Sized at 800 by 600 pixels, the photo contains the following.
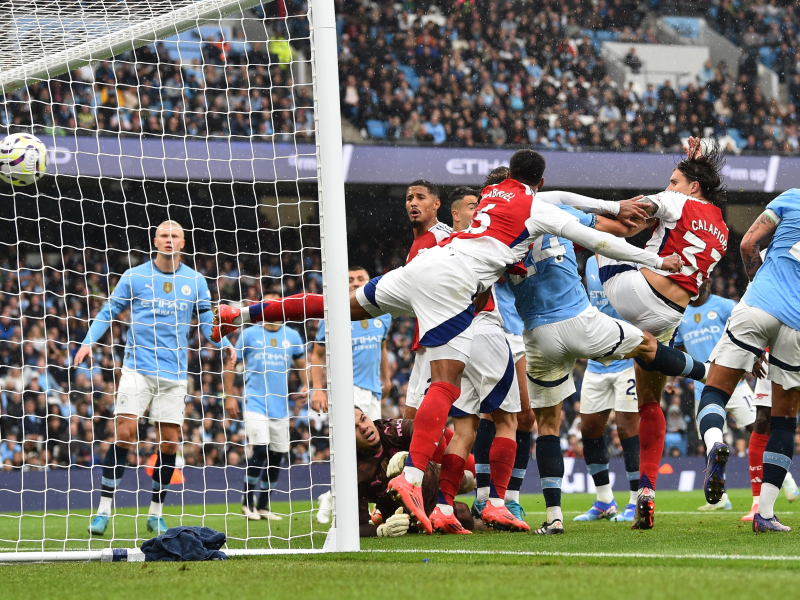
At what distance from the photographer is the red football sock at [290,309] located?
5266mm

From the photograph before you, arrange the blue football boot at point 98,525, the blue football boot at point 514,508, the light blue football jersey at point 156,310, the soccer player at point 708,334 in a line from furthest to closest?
the soccer player at point 708,334, the light blue football jersey at point 156,310, the blue football boot at point 98,525, the blue football boot at point 514,508

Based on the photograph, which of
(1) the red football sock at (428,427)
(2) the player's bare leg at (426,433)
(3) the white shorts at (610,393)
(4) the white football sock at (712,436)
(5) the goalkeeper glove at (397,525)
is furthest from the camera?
(3) the white shorts at (610,393)

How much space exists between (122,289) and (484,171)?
11.1 meters

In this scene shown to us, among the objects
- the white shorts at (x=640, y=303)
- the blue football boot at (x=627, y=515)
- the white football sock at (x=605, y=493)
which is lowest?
the blue football boot at (x=627, y=515)

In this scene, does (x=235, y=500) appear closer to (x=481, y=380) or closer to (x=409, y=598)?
(x=481, y=380)

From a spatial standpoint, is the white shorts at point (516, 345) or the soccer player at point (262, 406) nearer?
the white shorts at point (516, 345)

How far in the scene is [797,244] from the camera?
5.26 metres

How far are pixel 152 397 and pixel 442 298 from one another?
314 cm

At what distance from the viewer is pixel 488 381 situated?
601cm

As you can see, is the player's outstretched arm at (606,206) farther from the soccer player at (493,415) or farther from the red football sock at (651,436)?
the red football sock at (651,436)

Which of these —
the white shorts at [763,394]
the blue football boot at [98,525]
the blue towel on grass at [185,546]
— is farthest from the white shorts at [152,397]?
the white shorts at [763,394]

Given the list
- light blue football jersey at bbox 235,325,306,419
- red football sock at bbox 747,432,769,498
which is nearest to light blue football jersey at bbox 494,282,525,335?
red football sock at bbox 747,432,769,498

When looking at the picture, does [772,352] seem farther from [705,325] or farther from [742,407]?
[742,407]

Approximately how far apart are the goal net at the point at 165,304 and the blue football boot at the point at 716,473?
1.79 meters
